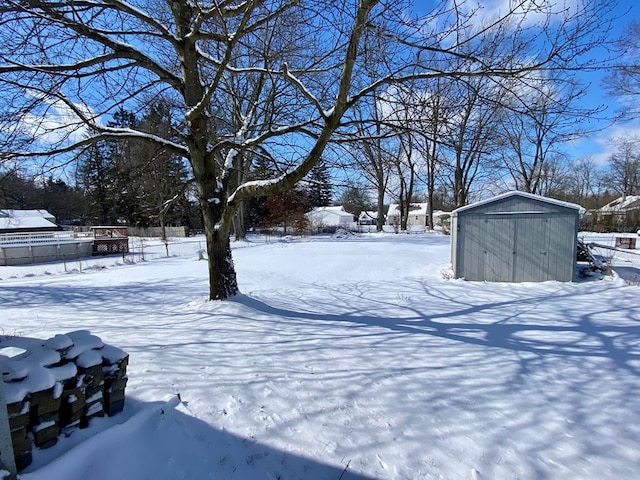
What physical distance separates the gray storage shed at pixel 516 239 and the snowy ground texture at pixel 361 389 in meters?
1.87

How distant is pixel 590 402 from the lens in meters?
3.09

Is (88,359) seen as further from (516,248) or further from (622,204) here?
(622,204)

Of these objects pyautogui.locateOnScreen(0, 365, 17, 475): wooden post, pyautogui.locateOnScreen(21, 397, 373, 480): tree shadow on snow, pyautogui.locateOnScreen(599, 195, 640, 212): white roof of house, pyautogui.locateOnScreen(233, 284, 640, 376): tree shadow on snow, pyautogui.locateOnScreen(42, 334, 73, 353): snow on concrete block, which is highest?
pyautogui.locateOnScreen(599, 195, 640, 212): white roof of house

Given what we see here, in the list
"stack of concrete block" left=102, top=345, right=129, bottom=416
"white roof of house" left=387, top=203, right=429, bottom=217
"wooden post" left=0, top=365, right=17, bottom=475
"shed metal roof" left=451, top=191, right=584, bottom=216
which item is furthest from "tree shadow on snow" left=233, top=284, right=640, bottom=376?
"white roof of house" left=387, top=203, right=429, bottom=217

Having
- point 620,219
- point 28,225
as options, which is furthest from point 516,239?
point 28,225

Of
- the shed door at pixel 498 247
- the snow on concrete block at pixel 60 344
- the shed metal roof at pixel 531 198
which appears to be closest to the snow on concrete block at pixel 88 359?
the snow on concrete block at pixel 60 344

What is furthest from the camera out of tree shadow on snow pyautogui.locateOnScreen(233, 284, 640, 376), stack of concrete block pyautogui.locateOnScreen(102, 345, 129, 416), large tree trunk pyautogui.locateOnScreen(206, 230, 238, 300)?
large tree trunk pyautogui.locateOnScreen(206, 230, 238, 300)

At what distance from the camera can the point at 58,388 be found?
1.97m

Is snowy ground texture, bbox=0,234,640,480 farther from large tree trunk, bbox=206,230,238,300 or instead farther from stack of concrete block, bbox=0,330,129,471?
large tree trunk, bbox=206,230,238,300

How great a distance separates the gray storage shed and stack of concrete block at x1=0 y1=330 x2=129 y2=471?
9.08m

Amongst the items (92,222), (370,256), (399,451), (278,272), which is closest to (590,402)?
(399,451)

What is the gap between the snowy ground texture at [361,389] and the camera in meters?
2.20

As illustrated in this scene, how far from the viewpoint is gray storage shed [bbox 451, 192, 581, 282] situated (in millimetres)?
8883

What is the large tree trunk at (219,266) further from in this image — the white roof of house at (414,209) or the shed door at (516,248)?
the white roof of house at (414,209)
